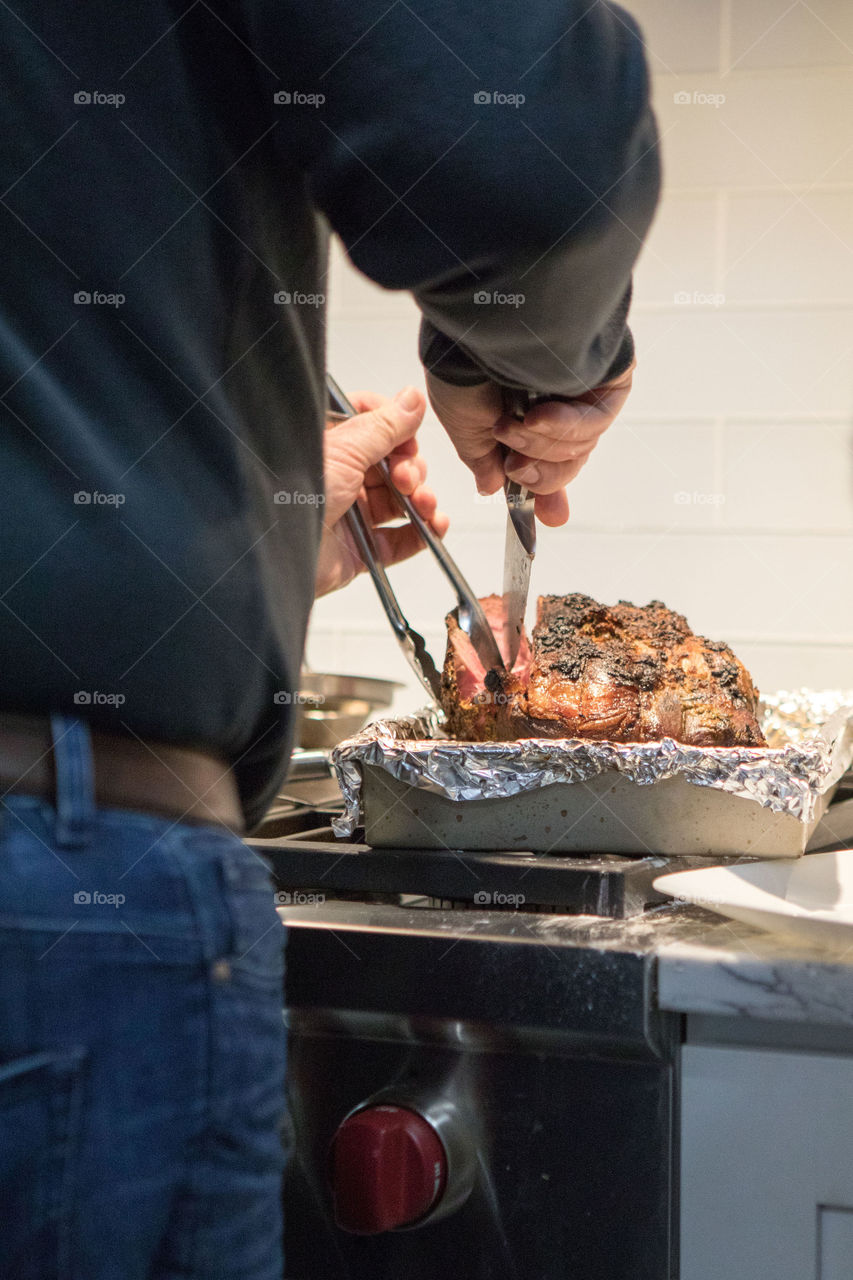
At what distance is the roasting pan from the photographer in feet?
2.39

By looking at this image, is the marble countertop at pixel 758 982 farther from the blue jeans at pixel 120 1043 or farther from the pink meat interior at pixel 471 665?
the pink meat interior at pixel 471 665

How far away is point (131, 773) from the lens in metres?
0.48

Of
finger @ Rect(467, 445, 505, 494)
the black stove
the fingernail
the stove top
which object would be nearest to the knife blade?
finger @ Rect(467, 445, 505, 494)

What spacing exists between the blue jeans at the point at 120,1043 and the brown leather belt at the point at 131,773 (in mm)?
10

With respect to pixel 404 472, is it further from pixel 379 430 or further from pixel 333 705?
pixel 333 705

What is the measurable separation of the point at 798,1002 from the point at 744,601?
1.09 metres

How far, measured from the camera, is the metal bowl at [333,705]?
1139 mm

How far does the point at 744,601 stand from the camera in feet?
4.99

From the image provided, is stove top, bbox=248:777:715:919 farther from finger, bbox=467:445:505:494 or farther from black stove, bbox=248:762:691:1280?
finger, bbox=467:445:505:494

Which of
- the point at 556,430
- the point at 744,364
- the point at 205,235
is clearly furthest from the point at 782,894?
the point at 744,364

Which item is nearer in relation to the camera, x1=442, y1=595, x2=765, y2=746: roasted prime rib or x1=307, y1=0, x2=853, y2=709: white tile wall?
x1=442, y1=595, x2=765, y2=746: roasted prime rib

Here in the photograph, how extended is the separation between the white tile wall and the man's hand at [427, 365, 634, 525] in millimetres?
727

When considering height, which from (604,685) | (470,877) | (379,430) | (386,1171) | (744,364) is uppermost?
(744,364)

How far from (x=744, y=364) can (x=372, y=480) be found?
77 cm
